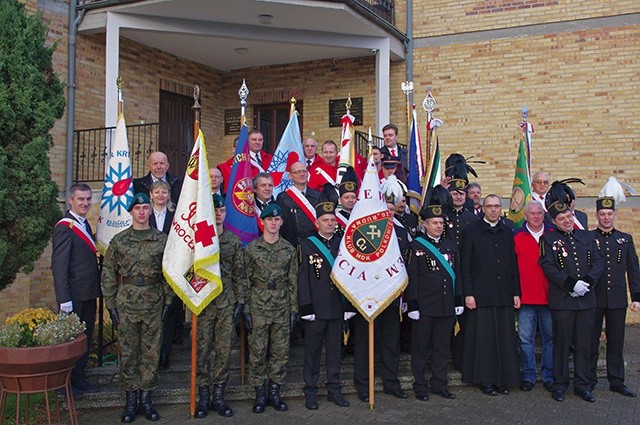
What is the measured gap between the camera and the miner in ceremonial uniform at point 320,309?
18.6 feet

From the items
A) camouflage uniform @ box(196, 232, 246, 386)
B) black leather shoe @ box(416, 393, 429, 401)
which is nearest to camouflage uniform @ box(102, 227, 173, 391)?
camouflage uniform @ box(196, 232, 246, 386)

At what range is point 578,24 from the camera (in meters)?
11.0

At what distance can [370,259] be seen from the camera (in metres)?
5.75

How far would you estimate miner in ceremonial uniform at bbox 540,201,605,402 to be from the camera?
6039 mm

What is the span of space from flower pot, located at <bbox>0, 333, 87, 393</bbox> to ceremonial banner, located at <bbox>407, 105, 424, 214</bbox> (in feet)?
13.6

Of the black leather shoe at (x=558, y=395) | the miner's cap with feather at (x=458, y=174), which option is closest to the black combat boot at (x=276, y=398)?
the black leather shoe at (x=558, y=395)

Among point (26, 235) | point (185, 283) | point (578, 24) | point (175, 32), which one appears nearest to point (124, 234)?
point (185, 283)

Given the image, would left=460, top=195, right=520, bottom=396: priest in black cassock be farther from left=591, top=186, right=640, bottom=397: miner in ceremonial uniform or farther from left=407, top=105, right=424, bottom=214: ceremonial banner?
left=407, top=105, right=424, bottom=214: ceremonial banner

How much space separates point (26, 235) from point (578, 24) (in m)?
9.71

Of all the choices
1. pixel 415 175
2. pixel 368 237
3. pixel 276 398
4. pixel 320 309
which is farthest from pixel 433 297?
pixel 415 175

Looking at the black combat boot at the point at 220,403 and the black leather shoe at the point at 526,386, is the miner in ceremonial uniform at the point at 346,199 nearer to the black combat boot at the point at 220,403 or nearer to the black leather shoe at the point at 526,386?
the black combat boot at the point at 220,403

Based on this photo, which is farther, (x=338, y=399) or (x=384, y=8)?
(x=384, y=8)

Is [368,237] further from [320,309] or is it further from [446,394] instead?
[446,394]

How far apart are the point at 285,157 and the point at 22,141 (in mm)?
3320
